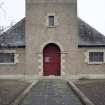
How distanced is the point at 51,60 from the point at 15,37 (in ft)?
12.1

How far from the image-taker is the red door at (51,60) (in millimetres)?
26516

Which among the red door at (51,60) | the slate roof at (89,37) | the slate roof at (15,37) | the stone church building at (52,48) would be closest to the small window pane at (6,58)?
the stone church building at (52,48)

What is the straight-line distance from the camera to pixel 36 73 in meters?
25.9

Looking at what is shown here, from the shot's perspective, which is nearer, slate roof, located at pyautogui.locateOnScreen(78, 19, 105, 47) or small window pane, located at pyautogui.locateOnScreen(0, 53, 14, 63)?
slate roof, located at pyautogui.locateOnScreen(78, 19, 105, 47)

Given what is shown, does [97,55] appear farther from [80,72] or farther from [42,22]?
[42,22]

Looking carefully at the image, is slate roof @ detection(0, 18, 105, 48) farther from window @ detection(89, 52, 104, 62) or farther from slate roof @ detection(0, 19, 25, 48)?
window @ detection(89, 52, 104, 62)

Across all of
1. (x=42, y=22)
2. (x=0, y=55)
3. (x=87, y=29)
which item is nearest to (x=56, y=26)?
(x=42, y=22)

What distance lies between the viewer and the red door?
87.0ft

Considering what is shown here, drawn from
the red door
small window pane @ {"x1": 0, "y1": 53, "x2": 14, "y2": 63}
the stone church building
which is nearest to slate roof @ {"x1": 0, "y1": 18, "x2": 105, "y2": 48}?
the stone church building

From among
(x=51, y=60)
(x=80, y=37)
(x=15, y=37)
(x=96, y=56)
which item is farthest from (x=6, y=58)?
(x=96, y=56)

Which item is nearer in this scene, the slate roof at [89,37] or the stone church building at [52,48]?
the stone church building at [52,48]

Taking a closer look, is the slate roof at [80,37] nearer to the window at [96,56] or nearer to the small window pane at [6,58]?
the window at [96,56]

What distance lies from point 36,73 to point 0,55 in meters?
3.50

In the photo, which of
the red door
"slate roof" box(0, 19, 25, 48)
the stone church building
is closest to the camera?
the stone church building
